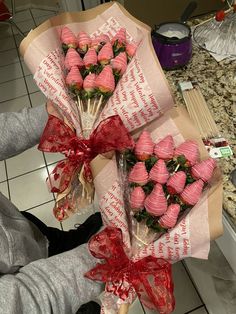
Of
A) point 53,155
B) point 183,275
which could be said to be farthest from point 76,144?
point 53,155

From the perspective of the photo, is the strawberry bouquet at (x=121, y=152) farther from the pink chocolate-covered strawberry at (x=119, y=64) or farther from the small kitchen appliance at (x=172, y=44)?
the small kitchen appliance at (x=172, y=44)

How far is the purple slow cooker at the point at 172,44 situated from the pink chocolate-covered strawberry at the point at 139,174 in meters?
0.49

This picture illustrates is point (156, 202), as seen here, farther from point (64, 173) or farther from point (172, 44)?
point (172, 44)

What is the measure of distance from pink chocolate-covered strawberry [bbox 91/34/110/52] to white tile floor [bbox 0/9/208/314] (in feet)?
3.74

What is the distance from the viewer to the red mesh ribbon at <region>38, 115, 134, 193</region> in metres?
0.64

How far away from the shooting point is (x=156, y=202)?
601 mm

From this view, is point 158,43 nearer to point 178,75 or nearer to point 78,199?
point 178,75

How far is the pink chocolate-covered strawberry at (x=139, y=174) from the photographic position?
638 millimetres

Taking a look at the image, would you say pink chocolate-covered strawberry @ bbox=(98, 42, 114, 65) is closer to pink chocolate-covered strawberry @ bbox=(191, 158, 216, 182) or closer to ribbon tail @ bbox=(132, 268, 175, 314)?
pink chocolate-covered strawberry @ bbox=(191, 158, 216, 182)

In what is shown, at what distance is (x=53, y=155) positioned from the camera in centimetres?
209

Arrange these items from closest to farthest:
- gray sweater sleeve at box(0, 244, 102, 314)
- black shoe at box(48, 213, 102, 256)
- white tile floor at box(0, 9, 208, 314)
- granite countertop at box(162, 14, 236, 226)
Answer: gray sweater sleeve at box(0, 244, 102, 314) < granite countertop at box(162, 14, 236, 226) < black shoe at box(48, 213, 102, 256) < white tile floor at box(0, 9, 208, 314)

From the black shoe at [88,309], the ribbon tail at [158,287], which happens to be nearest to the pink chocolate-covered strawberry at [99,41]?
the ribbon tail at [158,287]

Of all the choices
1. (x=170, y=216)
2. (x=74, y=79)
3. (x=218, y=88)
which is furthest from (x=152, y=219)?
(x=218, y=88)

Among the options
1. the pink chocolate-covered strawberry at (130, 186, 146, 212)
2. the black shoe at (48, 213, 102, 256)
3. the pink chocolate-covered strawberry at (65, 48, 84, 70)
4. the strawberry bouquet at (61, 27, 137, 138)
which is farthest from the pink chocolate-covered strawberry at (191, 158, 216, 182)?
the black shoe at (48, 213, 102, 256)
